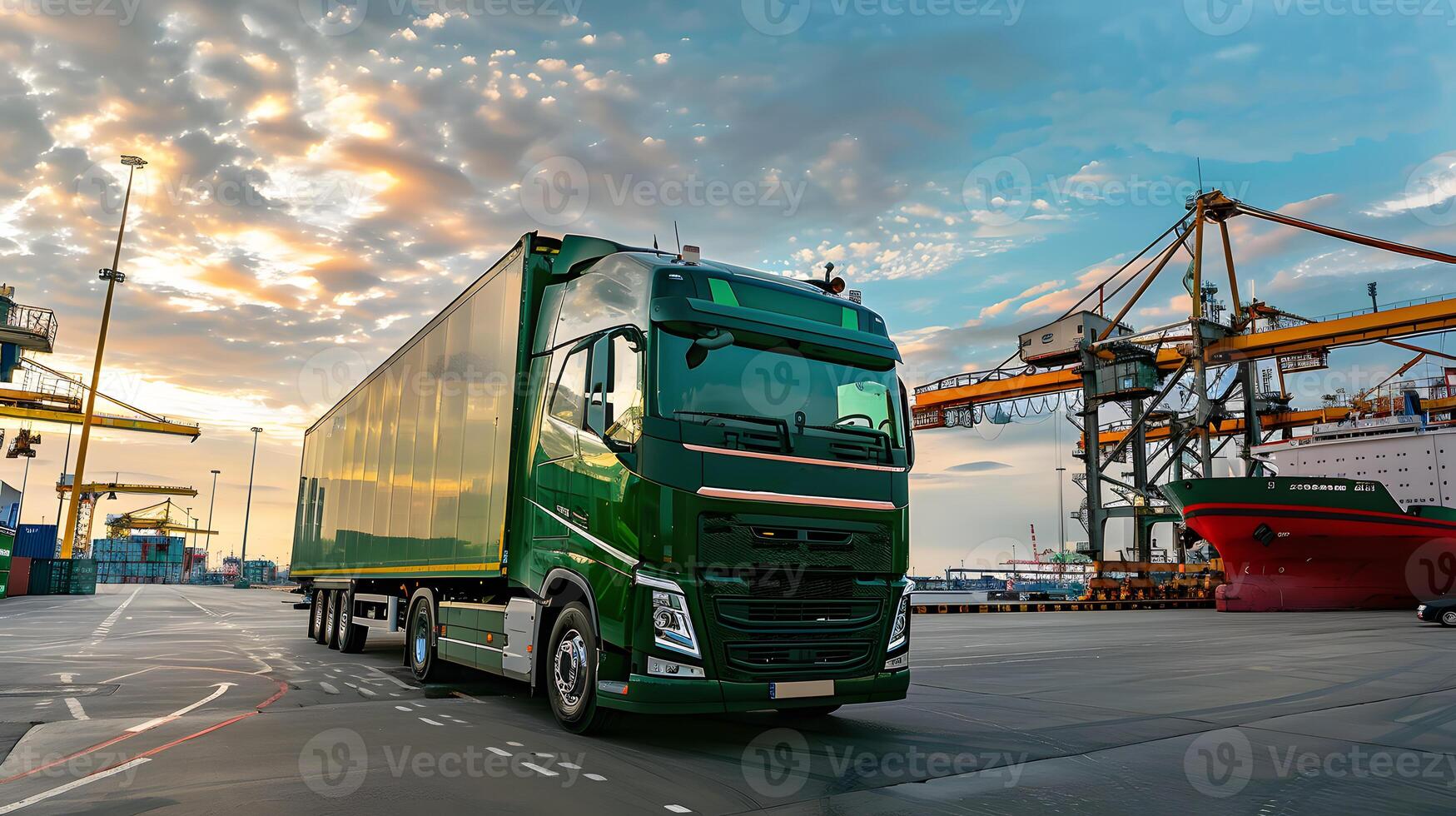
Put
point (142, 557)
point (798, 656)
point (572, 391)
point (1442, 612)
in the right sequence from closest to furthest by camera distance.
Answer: point (798, 656) < point (572, 391) < point (1442, 612) < point (142, 557)

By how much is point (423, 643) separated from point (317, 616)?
286 inches

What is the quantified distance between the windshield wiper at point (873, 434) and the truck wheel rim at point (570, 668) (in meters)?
2.51

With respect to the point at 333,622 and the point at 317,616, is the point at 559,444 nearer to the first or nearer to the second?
the point at 333,622

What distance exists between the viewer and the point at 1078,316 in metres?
40.7

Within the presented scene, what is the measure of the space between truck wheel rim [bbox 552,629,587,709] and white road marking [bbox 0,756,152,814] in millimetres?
2718

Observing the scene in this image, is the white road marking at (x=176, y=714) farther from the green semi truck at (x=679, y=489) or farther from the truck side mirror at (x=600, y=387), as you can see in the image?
the truck side mirror at (x=600, y=387)

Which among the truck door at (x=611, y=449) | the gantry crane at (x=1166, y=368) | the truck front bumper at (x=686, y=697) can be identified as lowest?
the truck front bumper at (x=686, y=697)

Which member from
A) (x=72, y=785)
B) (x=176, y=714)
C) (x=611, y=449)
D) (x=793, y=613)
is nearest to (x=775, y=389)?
(x=611, y=449)

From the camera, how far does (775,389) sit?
21.7 feet

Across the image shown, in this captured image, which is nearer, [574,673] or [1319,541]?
[574,673]

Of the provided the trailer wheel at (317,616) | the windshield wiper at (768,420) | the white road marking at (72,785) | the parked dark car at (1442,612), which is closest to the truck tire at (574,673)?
the windshield wiper at (768,420)

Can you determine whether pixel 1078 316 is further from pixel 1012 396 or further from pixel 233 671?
pixel 233 671

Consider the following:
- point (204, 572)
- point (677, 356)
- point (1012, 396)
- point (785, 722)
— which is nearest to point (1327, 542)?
point (1012, 396)

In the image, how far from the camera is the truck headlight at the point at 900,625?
22.2 ft
